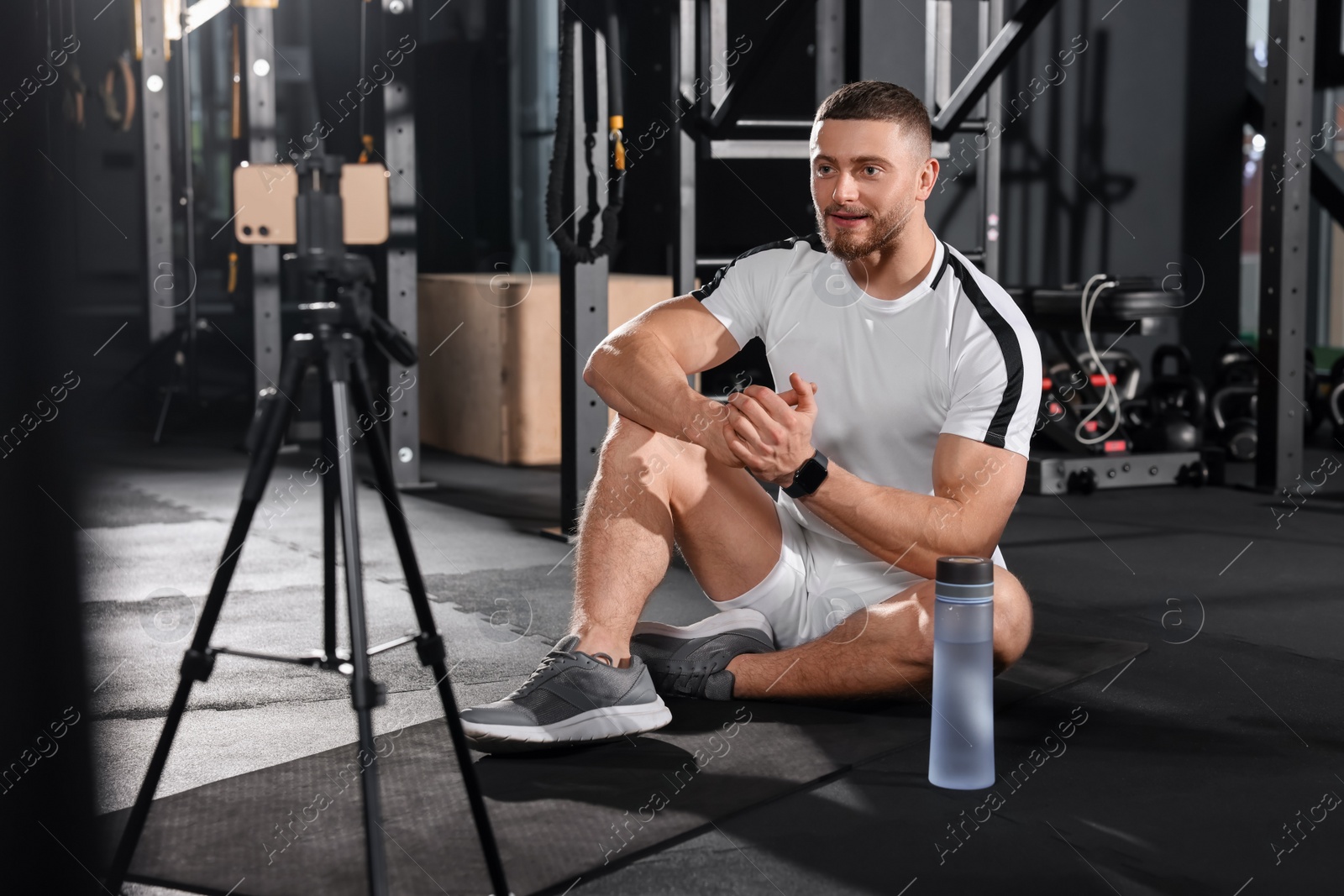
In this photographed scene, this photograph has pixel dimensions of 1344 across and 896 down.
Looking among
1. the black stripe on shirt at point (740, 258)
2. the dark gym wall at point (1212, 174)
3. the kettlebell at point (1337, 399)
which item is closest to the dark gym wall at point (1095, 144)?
the dark gym wall at point (1212, 174)

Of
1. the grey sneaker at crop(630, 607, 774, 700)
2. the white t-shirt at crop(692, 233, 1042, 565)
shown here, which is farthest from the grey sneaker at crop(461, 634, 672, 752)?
the white t-shirt at crop(692, 233, 1042, 565)

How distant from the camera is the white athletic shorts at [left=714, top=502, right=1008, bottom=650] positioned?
2.15 meters

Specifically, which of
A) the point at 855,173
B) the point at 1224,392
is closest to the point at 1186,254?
the point at 1224,392

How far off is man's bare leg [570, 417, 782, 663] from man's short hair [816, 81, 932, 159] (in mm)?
563

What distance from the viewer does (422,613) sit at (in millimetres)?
1339

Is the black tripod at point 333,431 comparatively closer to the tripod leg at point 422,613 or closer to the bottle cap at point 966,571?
the tripod leg at point 422,613

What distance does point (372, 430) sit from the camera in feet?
4.19

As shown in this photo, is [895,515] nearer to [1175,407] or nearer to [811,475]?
[811,475]

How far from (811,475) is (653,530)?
280mm

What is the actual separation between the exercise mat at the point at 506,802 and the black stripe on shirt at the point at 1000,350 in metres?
0.48

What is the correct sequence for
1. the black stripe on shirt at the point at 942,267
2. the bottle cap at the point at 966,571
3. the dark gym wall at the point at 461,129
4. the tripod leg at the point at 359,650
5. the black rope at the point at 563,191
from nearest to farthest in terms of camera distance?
the tripod leg at the point at 359,650, the bottle cap at the point at 966,571, the black stripe on shirt at the point at 942,267, the black rope at the point at 563,191, the dark gym wall at the point at 461,129

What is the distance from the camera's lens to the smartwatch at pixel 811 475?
6.27ft

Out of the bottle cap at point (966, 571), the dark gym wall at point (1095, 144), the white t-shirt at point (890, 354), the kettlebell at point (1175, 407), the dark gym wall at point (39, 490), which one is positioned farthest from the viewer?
the dark gym wall at point (1095, 144)

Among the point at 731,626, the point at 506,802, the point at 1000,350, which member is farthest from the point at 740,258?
the point at 506,802
